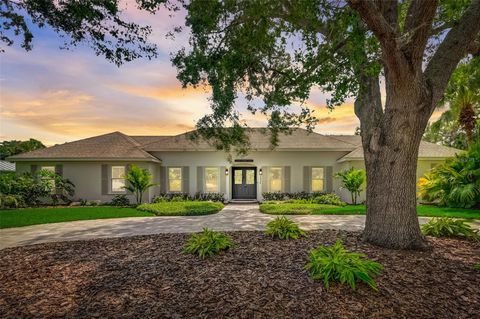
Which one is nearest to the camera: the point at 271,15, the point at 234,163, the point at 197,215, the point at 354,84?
the point at 354,84

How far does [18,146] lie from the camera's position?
36.3 meters

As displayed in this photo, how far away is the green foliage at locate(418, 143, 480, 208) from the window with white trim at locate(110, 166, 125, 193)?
54.4ft

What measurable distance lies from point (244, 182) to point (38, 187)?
11792 millimetres

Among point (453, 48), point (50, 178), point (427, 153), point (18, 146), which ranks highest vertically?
point (18, 146)

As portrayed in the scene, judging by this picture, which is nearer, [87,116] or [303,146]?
[87,116]

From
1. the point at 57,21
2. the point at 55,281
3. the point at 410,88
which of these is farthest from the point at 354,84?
the point at 55,281

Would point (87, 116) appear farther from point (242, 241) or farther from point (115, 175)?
point (242, 241)

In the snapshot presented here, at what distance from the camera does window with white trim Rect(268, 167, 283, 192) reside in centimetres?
1843

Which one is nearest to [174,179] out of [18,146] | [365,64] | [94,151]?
[94,151]

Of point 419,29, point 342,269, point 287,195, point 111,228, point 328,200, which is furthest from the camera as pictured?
point 287,195

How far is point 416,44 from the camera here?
497cm

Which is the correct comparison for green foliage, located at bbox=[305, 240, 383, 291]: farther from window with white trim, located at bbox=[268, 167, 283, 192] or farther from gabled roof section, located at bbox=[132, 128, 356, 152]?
window with white trim, located at bbox=[268, 167, 283, 192]

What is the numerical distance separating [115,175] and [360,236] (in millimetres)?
14906

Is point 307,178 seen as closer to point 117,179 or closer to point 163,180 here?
point 163,180
